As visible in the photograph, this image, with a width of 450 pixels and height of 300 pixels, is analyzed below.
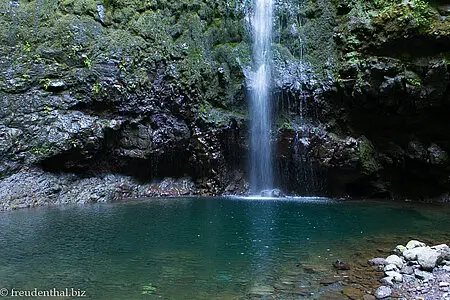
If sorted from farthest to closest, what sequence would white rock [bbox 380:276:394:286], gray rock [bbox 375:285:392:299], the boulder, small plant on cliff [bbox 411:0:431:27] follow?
small plant on cliff [bbox 411:0:431:27], the boulder, white rock [bbox 380:276:394:286], gray rock [bbox 375:285:392:299]

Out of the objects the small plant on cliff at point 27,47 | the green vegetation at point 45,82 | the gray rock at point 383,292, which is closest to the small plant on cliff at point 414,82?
the gray rock at point 383,292

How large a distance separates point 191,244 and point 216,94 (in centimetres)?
1237

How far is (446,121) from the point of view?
16.8m

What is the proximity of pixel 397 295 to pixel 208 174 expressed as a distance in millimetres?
14556

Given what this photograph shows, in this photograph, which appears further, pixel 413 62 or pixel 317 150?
pixel 317 150

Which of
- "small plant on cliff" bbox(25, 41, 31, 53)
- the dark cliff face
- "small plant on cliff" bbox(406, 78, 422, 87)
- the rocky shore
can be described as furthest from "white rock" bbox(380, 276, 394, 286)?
"small plant on cliff" bbox(25, 41, 31, 53)

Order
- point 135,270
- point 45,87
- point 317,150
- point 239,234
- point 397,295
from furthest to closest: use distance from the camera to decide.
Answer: point 317,150 < point 45,87 < point 239,234 < point 135,270 < point 397,295

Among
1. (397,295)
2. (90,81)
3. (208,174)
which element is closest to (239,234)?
(397,295)

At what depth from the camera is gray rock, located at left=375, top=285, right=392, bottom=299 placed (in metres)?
5.32

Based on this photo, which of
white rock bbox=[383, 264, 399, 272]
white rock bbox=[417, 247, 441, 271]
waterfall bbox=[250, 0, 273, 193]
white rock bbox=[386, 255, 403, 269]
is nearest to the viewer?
→ white rock bbox=[417, 247, 441, 271]

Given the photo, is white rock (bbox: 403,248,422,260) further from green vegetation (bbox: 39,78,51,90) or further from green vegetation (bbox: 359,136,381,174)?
green vegetation (bbox: 39,78,51,90)

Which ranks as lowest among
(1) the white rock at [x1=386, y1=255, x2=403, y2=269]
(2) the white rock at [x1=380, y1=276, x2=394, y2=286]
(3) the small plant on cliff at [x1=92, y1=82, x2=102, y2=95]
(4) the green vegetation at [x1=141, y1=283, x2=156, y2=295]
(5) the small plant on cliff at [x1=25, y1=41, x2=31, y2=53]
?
(4) the green vegetation at [x1=141, y1=283, x2=156, y2=295]

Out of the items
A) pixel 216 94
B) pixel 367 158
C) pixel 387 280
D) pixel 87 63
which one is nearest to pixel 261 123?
pixel 216 94

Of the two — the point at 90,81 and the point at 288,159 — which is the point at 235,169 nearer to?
the point at 288,159
